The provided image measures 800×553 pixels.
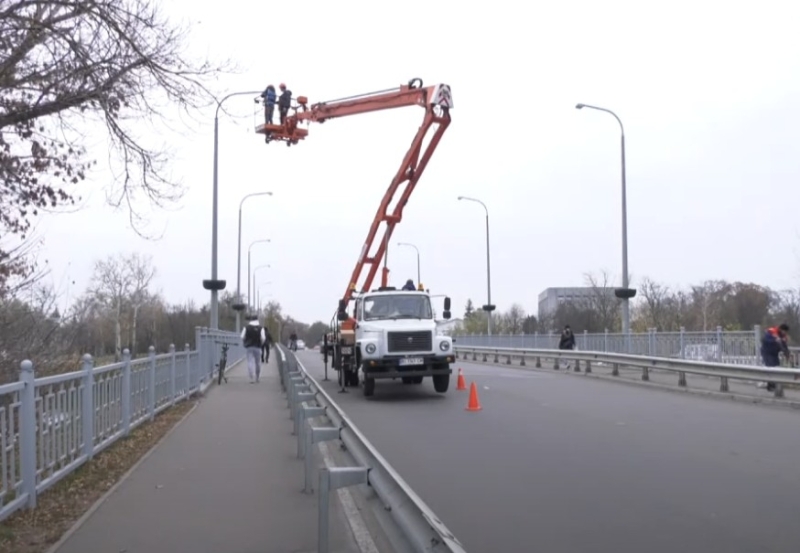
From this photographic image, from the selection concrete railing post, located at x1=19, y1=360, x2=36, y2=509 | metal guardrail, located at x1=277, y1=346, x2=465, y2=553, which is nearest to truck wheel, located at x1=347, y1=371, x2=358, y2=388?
metal guardrail, located at x1=277, y1=346, x2=465, y2=553

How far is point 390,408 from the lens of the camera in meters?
18.0

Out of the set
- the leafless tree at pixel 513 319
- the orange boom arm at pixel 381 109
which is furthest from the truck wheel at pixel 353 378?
the leafless tree at pixel 513 319

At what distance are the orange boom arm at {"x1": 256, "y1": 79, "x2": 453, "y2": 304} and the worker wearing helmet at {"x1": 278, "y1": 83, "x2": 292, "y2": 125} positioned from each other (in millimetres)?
172

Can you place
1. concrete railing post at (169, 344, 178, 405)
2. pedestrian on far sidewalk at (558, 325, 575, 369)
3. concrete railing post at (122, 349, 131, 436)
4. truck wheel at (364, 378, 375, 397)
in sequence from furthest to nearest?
pedestrian on far sidewalk at (558, 325, 575, 369), truck wheel at (364, 378, 375, 397), concrete railing post at (169, 344, 178, 405), concrete railing post at (122, 349, 131, 436)

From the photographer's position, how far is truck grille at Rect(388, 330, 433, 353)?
19.9 meters

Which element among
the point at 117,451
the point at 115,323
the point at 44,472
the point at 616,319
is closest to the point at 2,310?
the point at 117,451

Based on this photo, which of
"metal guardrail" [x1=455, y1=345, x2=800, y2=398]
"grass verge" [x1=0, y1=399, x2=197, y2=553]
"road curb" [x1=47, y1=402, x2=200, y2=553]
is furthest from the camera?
"metal guardrail" [x1=455, y1=345, x2=800, y2=398]

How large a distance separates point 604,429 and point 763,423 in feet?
9.16

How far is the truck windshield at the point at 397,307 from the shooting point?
21.2 m

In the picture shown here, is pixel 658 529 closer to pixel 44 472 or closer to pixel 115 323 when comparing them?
pixel 44 472

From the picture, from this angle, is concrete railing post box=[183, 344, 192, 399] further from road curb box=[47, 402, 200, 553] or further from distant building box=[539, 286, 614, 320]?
distant building box=[539, 286, 614, 320]

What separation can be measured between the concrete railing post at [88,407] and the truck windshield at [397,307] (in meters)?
11.0

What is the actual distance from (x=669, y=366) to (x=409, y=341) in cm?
709

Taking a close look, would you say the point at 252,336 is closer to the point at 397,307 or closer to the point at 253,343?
the point at 253,343
